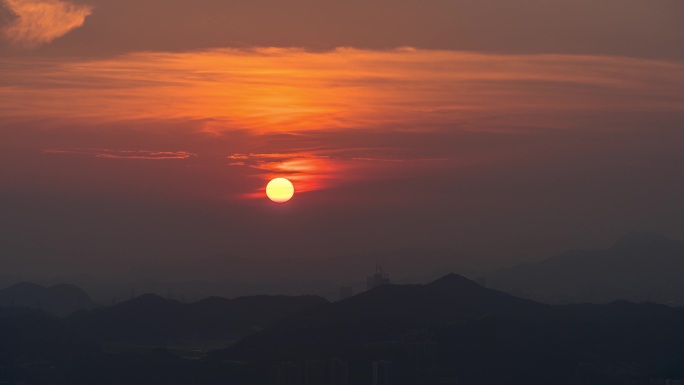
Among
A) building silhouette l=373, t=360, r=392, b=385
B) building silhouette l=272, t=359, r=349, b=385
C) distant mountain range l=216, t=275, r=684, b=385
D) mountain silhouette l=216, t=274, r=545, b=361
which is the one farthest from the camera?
mountain silhouette l=216, t=274, r=545, b=361

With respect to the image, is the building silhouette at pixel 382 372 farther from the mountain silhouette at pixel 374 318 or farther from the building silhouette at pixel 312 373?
the mountain silhouette at pixel 374 318

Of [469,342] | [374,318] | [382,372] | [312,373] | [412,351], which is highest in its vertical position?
[374,318]

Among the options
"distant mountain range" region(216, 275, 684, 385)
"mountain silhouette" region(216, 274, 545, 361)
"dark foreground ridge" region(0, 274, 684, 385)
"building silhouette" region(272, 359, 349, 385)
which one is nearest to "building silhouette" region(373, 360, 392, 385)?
"dark foreground ridge" region(0, 274, 684, 385)

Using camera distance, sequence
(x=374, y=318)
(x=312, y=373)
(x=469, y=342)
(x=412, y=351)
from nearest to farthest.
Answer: (x=312, y=373) < (x=412, y=351) < (x=469, y=342) < (x=374, y=318)

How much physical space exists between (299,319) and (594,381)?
51673mm

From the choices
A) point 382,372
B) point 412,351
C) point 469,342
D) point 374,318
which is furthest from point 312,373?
point 374,318

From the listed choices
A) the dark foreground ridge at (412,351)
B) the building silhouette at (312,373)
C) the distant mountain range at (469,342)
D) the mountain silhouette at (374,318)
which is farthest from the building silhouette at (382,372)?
the mountain silhouette at (374,318)

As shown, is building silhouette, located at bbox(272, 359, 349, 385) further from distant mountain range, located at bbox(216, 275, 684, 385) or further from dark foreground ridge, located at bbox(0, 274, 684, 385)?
distant mountain range, located at bbox(216, 275, 684, 385)

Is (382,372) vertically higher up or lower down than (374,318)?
lower down

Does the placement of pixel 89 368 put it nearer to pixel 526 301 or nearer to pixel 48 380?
pixel 48 380

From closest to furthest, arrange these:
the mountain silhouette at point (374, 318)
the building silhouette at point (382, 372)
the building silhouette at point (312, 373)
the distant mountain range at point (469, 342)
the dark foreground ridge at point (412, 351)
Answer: the building silhouette at point (312, 373), the building silhouette at point (382, 372), the dark foreground ridge at point (412, 351), the distant mountain range at point (469, 342), the mountain silhouette at point (374, 318)

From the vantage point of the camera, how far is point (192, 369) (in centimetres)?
15662

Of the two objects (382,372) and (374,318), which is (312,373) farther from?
(374,318)

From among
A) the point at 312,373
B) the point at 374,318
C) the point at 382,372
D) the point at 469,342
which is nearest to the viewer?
the point at 312,373
